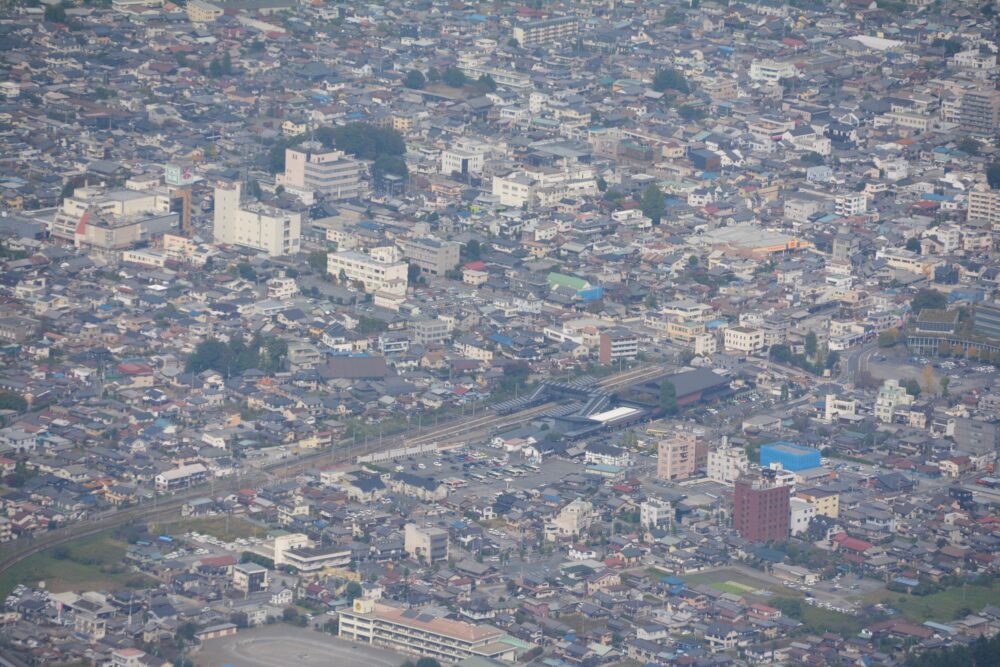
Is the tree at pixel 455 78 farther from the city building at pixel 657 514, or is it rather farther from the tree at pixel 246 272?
the city building at pixel 657 514

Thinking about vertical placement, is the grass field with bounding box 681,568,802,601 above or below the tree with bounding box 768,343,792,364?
below

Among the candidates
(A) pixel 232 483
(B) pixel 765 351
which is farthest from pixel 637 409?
(A) pixel 232 483

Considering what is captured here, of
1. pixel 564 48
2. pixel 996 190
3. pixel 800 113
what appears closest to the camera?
pixel 996 190

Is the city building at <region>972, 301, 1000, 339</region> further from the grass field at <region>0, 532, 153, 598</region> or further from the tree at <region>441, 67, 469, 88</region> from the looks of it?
the tree at <region>441, 67, 469, 88</region>

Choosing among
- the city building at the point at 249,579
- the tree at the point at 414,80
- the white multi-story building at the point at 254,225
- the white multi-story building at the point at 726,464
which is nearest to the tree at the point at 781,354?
the white multi-story building at the point at 726,464

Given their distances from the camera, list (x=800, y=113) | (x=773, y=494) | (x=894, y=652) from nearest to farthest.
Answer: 1. (x=894, y=652)
2. (x=773, y=494)
3. (x=800, y=113)

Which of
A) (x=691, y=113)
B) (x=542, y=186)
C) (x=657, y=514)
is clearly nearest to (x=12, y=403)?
(x=657, y=514)

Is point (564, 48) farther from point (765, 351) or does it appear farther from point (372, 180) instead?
point (765, 351)

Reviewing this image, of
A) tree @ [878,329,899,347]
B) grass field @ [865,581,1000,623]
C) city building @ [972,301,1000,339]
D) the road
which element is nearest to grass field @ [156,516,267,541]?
the road
